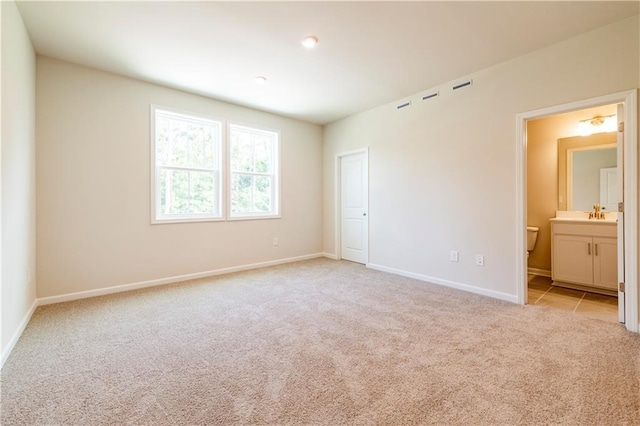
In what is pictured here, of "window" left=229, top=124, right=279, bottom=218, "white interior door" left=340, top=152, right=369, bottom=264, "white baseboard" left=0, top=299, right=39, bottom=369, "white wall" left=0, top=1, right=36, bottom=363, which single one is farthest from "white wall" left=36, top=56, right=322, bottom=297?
"white interior door" left=340, top=152, right=369, bottom=264

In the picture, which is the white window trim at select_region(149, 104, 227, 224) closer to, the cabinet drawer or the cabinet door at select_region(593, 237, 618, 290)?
the cabinet drawer

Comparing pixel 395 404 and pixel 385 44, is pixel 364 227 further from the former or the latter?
pixel 395 404

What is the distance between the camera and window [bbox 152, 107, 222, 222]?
12.5 ft

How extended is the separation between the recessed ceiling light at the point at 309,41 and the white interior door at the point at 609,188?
13.3 ft

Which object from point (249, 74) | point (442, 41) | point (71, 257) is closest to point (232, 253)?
point (71, 257)

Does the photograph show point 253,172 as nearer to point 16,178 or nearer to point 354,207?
point 354,207

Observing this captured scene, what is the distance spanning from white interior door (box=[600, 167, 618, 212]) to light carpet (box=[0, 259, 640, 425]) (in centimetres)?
205

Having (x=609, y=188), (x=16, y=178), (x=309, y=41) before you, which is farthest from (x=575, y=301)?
(x=16, y=178)

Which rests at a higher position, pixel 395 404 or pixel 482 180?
pixel 482 180

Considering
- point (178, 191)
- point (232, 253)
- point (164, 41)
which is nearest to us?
point (164, 41)

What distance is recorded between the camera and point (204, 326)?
250 cm

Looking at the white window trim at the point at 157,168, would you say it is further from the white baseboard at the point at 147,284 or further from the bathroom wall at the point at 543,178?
the bathroom wall at the point at 543,178

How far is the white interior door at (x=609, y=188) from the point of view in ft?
11.8

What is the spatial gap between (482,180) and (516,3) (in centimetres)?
174
